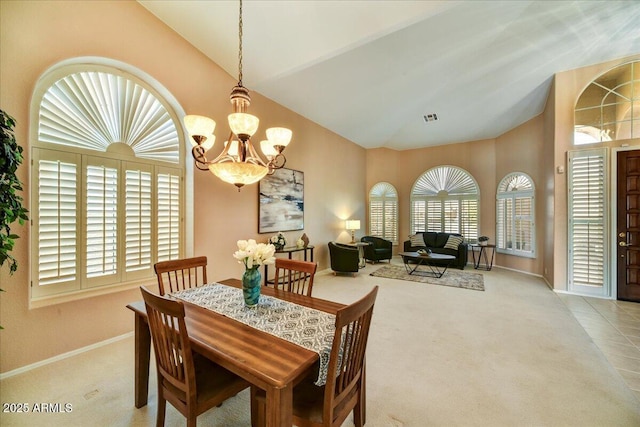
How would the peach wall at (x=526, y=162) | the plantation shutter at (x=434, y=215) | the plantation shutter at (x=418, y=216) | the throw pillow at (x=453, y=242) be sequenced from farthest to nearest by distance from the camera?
1. the plantation shutter at (x=418, y=216)
2. the plantation shutter at (x=434, y=215)
3. the throw pillow at (x=453, y=242)
4. the peach wall at (x=526, y=162)

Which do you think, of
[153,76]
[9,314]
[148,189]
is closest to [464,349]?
[148,189]

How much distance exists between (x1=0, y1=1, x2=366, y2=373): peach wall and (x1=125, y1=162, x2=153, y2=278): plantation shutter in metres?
0.39

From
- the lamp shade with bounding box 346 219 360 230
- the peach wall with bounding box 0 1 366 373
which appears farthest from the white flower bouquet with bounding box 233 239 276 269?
the lamp shade with bounding box 346 219 360 230

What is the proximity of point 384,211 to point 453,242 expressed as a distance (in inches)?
89.4

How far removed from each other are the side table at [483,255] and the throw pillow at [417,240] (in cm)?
121

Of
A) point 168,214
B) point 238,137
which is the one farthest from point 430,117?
point 168,214

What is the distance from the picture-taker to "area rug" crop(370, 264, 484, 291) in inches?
200

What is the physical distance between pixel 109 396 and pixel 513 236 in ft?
25.6

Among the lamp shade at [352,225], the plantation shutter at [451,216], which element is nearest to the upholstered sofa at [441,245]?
the plantation shutter at [451,216]

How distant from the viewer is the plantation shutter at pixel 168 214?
3307 mm

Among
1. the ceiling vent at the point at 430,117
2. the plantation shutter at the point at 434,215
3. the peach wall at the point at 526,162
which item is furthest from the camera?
the plantation shutter at the point at 434,215

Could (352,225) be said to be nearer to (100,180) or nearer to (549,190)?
(549,190)

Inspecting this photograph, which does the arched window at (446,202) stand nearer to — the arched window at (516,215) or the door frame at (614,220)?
the arched window at (516,215)

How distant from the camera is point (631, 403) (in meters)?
1.93
